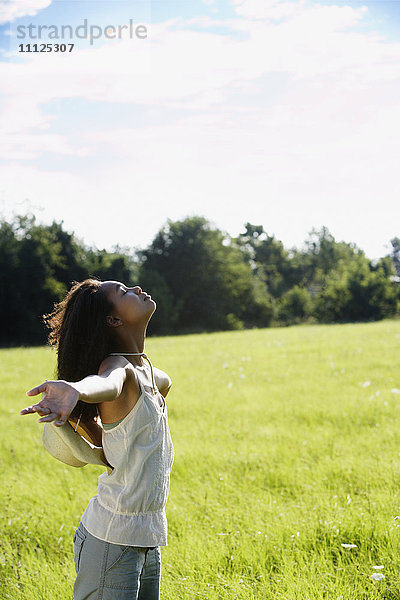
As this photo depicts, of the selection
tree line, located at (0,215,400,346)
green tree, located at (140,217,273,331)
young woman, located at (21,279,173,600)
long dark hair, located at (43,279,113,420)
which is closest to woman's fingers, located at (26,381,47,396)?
→ young woman, located at (21,279,173,600)

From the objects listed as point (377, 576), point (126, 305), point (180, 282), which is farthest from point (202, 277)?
point (126, 305)

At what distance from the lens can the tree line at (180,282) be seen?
3428 cm

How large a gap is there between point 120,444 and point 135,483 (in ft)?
0.56

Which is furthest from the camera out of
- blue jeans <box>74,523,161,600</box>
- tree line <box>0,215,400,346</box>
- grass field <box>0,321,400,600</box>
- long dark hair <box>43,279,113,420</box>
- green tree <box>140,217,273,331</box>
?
green tree <box>140,217,273,331</box>

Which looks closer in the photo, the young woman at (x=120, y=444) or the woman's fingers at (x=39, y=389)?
the woman's fingers at (x=39, y=389)

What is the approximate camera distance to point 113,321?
2.17 metres

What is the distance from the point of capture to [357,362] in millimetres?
11938

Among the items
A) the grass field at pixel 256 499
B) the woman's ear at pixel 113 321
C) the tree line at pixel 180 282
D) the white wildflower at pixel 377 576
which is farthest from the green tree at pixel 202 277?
the woman's ear at pixel 113 321

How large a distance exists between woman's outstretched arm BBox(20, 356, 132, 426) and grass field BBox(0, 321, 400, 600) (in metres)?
1.89

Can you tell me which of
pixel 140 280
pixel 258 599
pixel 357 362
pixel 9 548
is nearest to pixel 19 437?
pixel 9 548

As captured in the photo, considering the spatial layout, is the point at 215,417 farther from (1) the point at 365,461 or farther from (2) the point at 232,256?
(2) the point at 232,256

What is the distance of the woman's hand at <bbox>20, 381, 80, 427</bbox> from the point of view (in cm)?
147

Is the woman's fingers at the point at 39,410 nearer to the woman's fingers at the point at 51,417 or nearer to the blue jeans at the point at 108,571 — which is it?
the woman's fingers at the point at 51,417

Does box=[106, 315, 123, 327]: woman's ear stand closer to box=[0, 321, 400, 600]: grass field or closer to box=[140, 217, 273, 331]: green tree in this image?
box=[0, 321, 400, 600]: grass field
